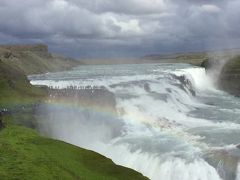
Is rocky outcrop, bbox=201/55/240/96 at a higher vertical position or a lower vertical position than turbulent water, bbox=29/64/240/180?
higher

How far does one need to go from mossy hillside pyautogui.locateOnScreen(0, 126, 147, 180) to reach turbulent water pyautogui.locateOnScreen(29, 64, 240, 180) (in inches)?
268

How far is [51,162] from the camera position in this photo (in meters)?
23.2

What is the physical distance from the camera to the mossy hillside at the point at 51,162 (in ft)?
70.4

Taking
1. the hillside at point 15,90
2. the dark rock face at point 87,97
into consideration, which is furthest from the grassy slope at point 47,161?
the dark rock face at point 87,97

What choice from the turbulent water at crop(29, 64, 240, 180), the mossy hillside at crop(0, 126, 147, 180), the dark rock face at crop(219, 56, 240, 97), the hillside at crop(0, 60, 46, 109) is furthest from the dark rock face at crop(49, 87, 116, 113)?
the dark rock face at crop(219, 56, 240, 97)

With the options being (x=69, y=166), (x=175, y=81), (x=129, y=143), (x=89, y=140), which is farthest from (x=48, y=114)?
(x=175, y=81)

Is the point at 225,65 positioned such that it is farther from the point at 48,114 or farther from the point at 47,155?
the point at 47,155

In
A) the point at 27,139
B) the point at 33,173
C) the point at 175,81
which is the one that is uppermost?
the point at 175,81

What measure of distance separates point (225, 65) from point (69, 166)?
78367mm

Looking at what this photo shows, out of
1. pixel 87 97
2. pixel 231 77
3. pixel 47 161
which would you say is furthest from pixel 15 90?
pixel 231 77

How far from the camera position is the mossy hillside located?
21.5 m

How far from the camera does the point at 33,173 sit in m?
21.3

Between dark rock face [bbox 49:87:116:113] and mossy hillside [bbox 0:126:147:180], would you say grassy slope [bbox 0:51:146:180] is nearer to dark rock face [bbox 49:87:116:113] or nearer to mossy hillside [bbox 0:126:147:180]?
mossy hillside [bbox 0:126:147:180]

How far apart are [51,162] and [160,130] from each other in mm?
21360
